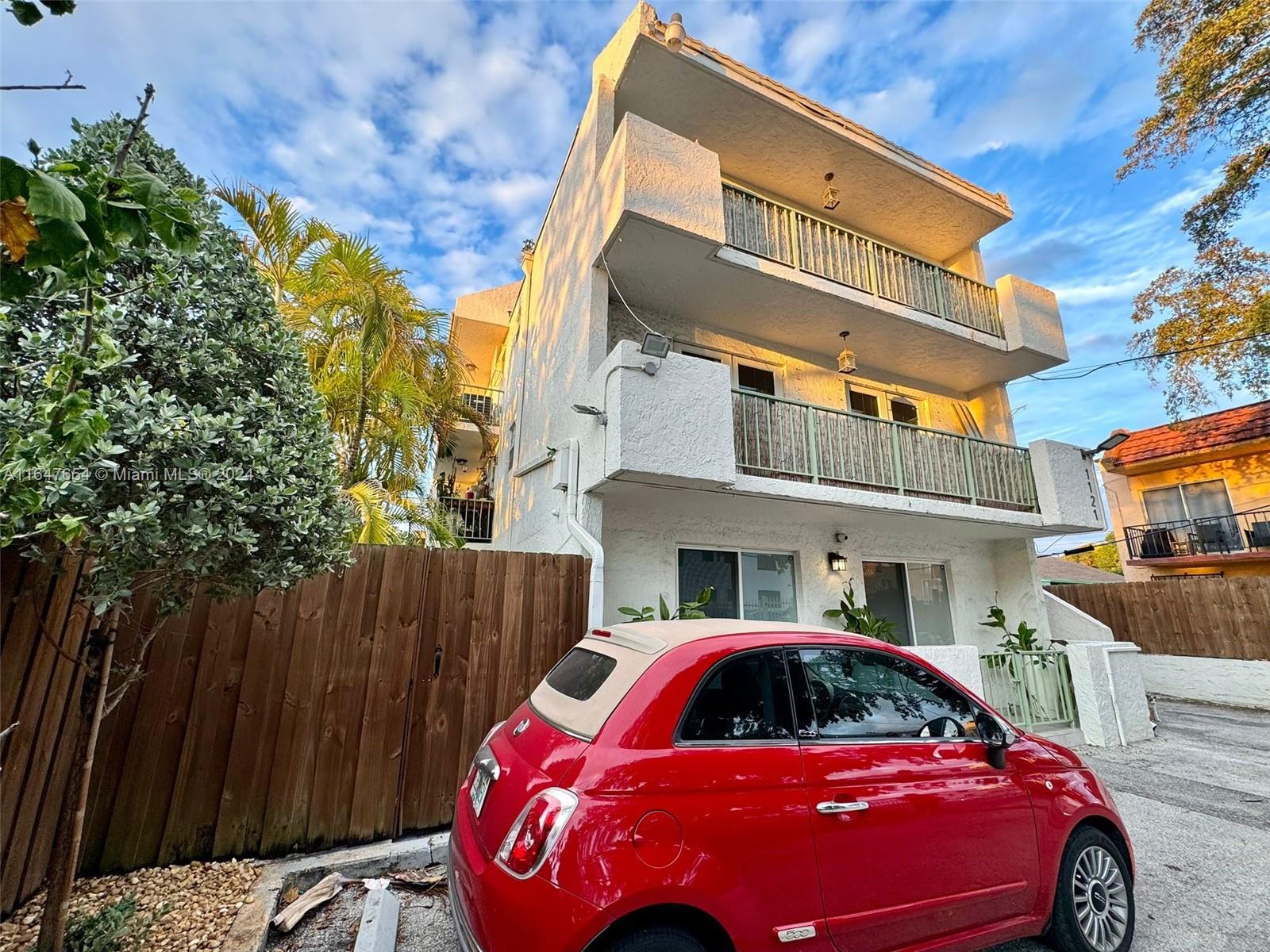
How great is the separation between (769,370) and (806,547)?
287 centimetres

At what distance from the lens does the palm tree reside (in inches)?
324

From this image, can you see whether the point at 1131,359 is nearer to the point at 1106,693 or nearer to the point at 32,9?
the point at 1106,693

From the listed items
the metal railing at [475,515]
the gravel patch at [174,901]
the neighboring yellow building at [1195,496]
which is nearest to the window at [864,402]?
the metal railing at [475,515]

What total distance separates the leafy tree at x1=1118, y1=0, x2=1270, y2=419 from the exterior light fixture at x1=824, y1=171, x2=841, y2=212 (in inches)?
322

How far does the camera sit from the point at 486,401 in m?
14.7

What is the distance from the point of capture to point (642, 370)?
5.22 m

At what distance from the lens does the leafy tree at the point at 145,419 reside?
1709 mm

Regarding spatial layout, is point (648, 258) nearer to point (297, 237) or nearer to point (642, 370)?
point (642, 370)

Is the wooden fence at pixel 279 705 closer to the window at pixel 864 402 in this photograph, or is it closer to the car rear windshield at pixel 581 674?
the car rear windshield at pixel 581 674

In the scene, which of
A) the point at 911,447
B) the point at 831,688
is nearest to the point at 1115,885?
the point at 831,688

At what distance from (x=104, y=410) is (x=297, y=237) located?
8.17 meters

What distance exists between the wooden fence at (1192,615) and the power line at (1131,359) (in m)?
5.22

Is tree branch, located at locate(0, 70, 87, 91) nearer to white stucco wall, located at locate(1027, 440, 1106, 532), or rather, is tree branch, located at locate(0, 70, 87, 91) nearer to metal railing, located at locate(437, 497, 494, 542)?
metal railing, located at locate(437, 497, 494, 542)

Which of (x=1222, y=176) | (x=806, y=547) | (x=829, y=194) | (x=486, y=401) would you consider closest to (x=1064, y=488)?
(x=806, y=547)
